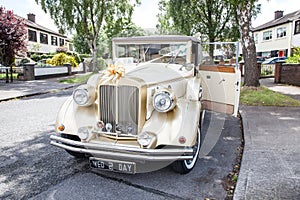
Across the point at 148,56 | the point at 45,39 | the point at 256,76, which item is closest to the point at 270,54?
the point at 256,76

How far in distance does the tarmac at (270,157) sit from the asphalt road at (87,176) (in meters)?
0.26

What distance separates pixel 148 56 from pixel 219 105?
1734 mm

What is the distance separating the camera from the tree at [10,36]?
1489cm

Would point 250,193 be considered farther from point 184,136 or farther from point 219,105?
point 219,105

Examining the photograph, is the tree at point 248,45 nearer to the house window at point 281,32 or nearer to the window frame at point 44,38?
the house window at point 281,32

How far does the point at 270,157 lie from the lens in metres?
3.96

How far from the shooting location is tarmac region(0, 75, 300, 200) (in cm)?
300

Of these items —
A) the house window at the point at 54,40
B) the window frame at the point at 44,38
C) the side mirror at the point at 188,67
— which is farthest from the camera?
the house window at the point at 54,40

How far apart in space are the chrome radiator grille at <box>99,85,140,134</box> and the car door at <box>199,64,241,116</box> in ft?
7.18

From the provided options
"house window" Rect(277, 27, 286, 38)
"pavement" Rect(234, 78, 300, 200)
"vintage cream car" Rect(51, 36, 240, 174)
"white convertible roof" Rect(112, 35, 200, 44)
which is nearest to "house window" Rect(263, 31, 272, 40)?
"house window" Rect(277, 27, 286, 38)

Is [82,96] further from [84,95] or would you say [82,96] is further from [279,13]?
[279,13]

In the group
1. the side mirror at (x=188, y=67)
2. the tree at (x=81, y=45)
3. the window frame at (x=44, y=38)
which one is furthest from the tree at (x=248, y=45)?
the tree at (x=81, y=45)

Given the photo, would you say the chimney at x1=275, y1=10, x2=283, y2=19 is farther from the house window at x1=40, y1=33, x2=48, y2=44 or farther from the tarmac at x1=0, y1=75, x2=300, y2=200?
the tarmac at x1=0, y1=75, x2=300, y2=200

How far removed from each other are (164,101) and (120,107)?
589 mm
